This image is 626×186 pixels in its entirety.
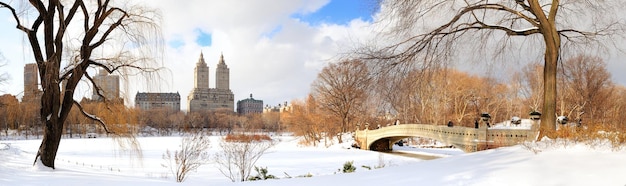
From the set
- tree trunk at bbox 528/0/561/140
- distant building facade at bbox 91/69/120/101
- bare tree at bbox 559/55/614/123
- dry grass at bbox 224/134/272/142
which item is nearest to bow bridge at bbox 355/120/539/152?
tree trunk at bbox 528/0/561/140

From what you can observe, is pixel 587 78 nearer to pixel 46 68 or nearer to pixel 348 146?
pixel 348 146

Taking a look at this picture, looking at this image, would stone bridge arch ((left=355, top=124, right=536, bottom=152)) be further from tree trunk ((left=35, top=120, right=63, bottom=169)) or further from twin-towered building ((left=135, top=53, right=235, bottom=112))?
twin-towered building ((left=135, top=53, right=235, bottom=112))

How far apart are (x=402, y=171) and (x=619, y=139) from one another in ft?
10.5

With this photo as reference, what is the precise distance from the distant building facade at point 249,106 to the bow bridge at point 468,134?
145943 mm

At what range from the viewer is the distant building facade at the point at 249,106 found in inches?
6890

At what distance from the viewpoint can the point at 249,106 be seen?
17575cm

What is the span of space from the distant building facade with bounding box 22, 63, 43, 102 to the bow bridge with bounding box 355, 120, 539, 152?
1222 centimetres

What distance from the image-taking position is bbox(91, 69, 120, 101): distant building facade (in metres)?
11.2

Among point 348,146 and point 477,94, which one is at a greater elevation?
point 477,94

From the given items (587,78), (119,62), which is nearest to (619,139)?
(119,62)

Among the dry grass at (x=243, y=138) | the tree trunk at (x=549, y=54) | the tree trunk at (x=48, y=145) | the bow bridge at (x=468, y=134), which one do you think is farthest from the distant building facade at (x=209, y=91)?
the tree trunk at (x=549, y=54)

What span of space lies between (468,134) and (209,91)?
147981 millimetres

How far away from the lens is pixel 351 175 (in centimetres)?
650

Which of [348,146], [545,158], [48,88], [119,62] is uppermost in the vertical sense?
[119,62]
